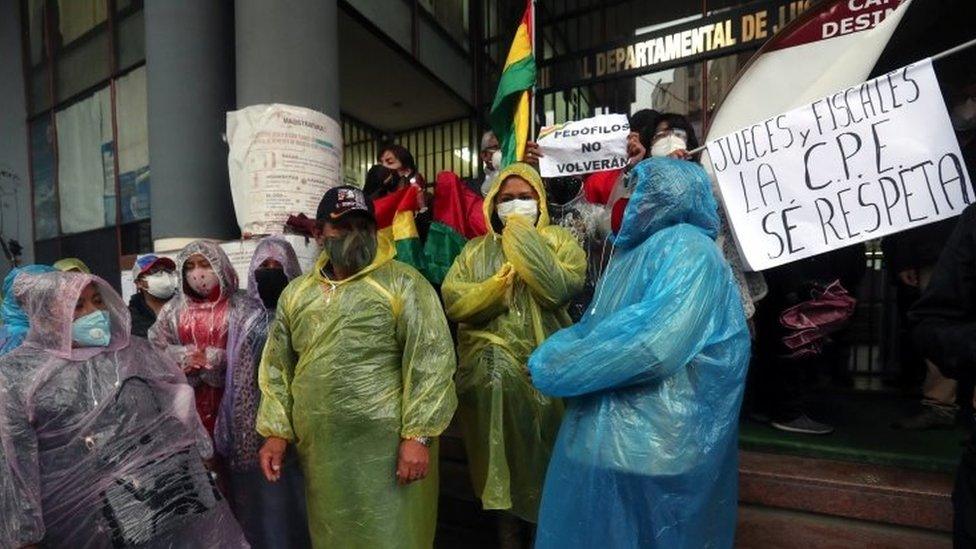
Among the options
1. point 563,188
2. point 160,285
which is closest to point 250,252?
point 160,285

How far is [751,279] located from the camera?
8.34 ft

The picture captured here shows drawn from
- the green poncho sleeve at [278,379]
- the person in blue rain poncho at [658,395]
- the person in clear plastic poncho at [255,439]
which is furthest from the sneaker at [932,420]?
the person in clear plastic poncho at [255,439]

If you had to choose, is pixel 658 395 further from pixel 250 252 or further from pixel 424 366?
pixel 250 252

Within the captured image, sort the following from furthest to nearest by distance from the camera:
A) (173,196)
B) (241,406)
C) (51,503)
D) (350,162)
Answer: (350,162) < (173,196) < (241,406) < (51,503)

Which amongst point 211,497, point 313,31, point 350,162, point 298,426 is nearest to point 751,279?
point 298,426

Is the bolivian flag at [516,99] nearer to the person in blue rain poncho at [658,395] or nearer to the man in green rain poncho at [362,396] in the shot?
the man in green rain poncho at [362,396]

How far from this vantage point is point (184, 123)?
181 inches

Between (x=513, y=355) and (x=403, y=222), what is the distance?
4.77ft

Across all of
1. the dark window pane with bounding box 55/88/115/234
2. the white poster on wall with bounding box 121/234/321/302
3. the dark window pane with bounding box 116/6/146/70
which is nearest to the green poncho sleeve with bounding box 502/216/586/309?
the white poster on wall with bounding box 121/234/321/302

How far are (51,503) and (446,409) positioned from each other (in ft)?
4.51

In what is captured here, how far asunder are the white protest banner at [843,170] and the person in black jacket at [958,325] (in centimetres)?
61

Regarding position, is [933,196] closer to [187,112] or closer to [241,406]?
[241,406]

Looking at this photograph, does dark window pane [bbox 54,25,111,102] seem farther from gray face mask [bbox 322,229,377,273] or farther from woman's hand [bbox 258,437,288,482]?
woman's hand [bbox 258,437,288,482]

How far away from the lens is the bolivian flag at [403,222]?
3309 mm
